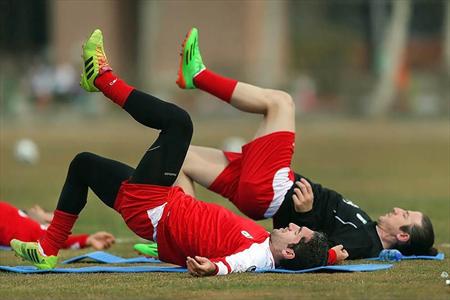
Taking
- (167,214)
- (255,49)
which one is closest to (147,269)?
(167,214)

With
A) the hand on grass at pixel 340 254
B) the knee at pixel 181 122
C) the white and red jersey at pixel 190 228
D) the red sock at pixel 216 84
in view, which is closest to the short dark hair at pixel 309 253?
the white and red jersey at pixel 190 228

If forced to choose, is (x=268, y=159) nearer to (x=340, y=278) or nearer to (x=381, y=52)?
(x=340, y=278)

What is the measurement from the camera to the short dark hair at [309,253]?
8227 millimetres

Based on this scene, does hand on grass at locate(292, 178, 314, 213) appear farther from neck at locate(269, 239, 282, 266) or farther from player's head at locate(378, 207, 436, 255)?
neck at locate(269, 239, 282, 266)

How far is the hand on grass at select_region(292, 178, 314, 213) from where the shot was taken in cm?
919

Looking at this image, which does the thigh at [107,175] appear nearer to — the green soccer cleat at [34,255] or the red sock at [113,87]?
the red sock at [113,87]

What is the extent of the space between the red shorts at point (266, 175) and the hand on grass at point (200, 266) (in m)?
1.47

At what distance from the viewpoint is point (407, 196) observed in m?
16.3

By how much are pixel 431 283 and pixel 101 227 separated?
19.4ft

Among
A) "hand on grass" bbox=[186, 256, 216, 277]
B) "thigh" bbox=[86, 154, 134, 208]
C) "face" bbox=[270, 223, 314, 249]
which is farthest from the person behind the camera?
"thigh" bbox=[86, 154, 134, 208]

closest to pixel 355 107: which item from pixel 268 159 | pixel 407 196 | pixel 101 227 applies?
pixel 407 196

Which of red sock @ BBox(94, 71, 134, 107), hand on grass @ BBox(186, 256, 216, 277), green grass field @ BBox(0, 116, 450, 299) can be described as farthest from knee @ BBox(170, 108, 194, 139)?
green grass field @ BBox(0, 116, 450, 299)

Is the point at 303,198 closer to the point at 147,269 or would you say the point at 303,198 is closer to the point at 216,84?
the point at 216,84

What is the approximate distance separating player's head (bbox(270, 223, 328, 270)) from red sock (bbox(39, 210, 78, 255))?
5.05 feet
